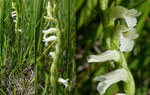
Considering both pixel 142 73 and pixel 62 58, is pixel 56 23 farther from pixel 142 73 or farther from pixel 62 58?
pixel 142 73

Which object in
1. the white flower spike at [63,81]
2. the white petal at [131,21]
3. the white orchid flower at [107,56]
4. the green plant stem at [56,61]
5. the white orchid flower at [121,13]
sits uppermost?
the white orchid flower at [121,13]

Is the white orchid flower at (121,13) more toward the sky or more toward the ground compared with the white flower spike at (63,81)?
more toward the sky

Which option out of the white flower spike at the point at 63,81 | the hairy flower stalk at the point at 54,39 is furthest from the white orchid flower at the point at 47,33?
the white flower spike at the point at 63,81

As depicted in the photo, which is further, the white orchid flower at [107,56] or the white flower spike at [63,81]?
the white flower spike at [63,81]

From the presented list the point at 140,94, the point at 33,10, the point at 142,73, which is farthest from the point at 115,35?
the point at 142,73

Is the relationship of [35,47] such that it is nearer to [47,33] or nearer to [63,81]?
[47,33]

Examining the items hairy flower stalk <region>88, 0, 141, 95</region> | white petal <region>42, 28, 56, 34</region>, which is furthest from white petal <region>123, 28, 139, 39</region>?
white petal <region>42, 28, 56, 34</region>

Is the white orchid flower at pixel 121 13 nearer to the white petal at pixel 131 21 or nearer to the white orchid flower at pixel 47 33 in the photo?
the white petal at pixel 131 21
